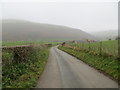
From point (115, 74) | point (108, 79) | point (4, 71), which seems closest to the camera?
point (108, 79)

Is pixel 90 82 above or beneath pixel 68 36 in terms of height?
beneath

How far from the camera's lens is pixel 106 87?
6.54 meters

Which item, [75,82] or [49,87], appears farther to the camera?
[75,82]

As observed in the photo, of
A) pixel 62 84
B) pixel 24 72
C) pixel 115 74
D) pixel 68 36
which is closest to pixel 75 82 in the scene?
pixel 62 84

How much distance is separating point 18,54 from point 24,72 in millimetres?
2422

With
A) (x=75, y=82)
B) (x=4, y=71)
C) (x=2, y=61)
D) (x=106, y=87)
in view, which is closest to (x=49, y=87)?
(x=75, y=82)

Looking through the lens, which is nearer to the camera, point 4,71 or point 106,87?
point 106,87

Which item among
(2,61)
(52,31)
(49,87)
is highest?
(52,31)

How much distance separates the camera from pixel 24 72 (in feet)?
31.5

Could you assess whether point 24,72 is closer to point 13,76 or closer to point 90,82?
point 13,76

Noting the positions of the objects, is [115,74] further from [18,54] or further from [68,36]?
[68,36]

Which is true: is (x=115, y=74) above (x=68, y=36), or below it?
below

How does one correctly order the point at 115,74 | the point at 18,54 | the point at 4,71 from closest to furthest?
the point at 115,74, the point at 4,71, the point at 18,54

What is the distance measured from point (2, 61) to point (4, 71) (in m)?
0.96
